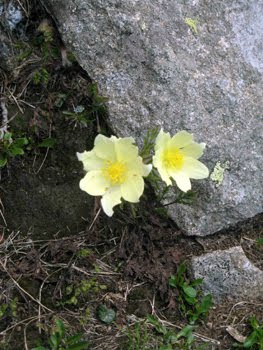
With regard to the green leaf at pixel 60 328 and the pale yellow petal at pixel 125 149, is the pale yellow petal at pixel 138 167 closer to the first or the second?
the pale yellow petal at pixel 125 149

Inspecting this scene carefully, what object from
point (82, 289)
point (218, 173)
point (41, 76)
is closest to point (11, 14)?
point (41, 76)

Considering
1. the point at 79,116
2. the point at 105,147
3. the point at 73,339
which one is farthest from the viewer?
the point at 79,116

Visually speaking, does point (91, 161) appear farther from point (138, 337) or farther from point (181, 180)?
point (138, 337)

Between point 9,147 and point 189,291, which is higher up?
point 9,147

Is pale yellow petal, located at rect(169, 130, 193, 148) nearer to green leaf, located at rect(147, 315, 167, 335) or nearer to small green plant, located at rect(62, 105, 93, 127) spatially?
small green plant, located at rect(62, 105, 93, 127)

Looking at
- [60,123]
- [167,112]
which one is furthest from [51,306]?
[167,112]

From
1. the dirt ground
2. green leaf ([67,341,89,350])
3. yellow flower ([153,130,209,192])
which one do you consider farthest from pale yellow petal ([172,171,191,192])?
green leaf ([67,341,89,350])

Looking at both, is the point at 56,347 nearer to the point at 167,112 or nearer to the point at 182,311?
the point at 182,311

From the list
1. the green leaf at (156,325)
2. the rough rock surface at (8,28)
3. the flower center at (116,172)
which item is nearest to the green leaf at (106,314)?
the green leaf at (156,325)
